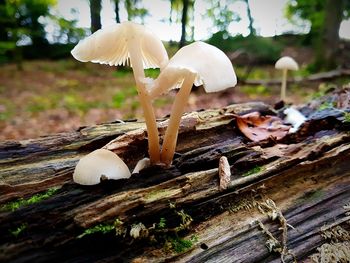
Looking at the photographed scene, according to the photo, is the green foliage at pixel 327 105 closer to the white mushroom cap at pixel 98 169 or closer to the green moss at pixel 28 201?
the white mushroom cap at pixel 98 169

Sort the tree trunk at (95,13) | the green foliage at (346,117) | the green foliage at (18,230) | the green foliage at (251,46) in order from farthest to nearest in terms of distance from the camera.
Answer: the tree trunk at (95,13), the green foliage at (251,46), the green foliage at (346,117), the green foliage at (18,230)

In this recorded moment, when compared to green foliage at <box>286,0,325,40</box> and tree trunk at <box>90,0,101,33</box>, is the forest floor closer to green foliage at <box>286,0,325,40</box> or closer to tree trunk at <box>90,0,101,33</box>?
tree trunk at <box>90,0,101,33</box>

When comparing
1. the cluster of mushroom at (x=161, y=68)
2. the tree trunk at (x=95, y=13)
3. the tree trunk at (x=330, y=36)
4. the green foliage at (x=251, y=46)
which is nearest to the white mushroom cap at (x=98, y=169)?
the cluster of mushroom at (x=161, y=68)

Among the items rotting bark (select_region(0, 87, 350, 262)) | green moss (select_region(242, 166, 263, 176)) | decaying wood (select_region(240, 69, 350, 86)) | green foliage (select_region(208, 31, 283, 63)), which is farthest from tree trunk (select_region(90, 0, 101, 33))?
green moss (select_region(242, 166, 263, 176))

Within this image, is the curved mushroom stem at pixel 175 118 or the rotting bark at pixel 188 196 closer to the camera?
the rotting bark at pixel 188 196

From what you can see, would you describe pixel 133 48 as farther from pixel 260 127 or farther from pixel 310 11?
pixel 310 11

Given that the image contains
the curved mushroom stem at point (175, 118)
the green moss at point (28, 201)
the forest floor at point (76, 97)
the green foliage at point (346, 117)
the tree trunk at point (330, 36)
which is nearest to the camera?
the green moss at point (28, 201)
